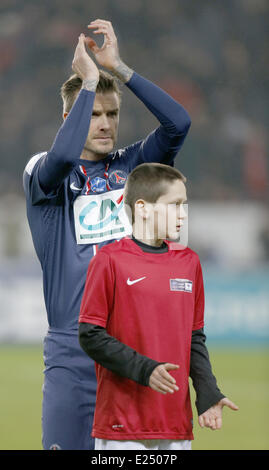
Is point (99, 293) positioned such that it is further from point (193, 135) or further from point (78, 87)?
point (193, 135)

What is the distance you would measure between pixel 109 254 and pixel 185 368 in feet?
1.45

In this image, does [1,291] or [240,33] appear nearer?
[1,291]

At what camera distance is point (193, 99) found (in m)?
12.8

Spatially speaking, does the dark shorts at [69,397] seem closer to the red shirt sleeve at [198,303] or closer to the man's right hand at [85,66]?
the red shirt sleeve at [198,303]

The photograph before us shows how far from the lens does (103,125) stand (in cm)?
298

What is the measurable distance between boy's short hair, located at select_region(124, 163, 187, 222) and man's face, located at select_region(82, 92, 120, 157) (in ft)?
1.79

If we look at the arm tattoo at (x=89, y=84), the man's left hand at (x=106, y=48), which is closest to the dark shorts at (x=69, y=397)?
the arm tattoo at (x=89, y=84)

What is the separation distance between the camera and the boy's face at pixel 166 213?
2.42 metres

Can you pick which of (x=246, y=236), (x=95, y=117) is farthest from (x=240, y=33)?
(x=95, y=117)

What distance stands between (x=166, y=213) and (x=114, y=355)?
0.49 meters

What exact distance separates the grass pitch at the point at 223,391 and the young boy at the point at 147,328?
324cm

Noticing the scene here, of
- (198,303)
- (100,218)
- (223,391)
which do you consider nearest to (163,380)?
(198,303)

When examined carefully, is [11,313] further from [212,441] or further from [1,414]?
[212,441]

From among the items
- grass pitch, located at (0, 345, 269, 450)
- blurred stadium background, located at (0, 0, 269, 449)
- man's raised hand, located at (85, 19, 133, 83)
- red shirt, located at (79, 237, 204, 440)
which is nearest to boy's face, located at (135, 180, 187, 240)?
red shirt, located at (79, 237, 204, 440)
